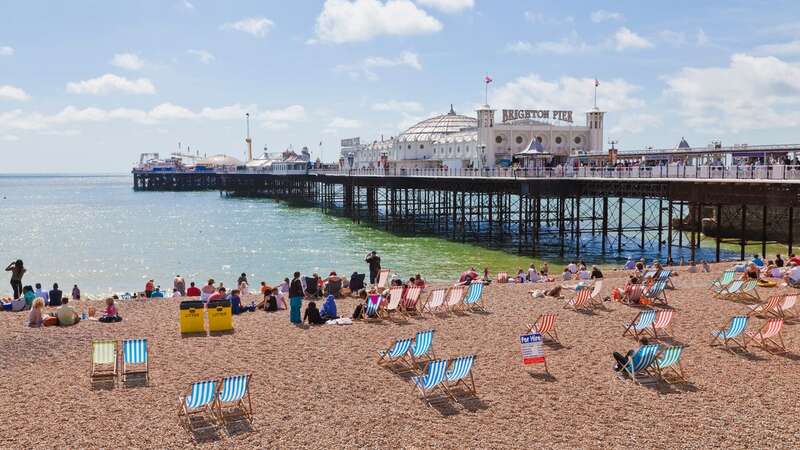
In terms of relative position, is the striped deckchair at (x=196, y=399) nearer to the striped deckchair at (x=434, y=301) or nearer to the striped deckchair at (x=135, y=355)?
the striped deckchair at (x=135, y=355)

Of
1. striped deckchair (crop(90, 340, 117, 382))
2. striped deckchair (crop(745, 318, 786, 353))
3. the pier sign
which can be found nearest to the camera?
striped deckchair (crop(90, 340, 117, 382))

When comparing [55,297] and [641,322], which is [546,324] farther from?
[55,297]

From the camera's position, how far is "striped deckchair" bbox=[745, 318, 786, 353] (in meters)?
11.1

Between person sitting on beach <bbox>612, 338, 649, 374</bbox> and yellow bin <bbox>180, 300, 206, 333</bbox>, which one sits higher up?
yellow bin <bbox>180, 300, 206, 333</bbox>

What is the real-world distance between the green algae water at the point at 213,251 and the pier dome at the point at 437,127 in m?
12.7

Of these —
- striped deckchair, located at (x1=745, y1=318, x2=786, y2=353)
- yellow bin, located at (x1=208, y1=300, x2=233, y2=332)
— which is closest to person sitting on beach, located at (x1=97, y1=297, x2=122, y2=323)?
yellow bin, located at (x1=208, y1=300, x2=233, y2=332)

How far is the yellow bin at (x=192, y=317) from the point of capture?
12.4 metres

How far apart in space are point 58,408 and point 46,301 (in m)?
7.75

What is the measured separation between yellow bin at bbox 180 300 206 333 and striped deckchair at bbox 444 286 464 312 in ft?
14.9

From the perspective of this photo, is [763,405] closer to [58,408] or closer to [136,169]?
[58,408]

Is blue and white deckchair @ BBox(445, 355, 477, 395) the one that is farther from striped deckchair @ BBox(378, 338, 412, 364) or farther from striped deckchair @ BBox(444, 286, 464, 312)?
striped deckchair @ BBox(444, 286, 464, 312)

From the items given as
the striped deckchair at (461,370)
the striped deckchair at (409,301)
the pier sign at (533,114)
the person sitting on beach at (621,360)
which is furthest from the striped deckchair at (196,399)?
the pier sign at (533,114)

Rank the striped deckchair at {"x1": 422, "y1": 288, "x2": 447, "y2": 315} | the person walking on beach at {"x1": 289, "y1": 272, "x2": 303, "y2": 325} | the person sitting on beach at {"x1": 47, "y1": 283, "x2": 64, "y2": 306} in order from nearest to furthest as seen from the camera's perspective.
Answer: the person walking on beach at {"x1": 289, "y1": 272, "x2": 303, "y2": 325} → the striped deckchair at {"x1": 422, "y1": 288, "x2": 447, "y2": 315} → the person sitting on beach at {"x1": 47, "y1": 283, "x2": 64, "y2": 306}

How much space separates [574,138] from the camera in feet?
164
